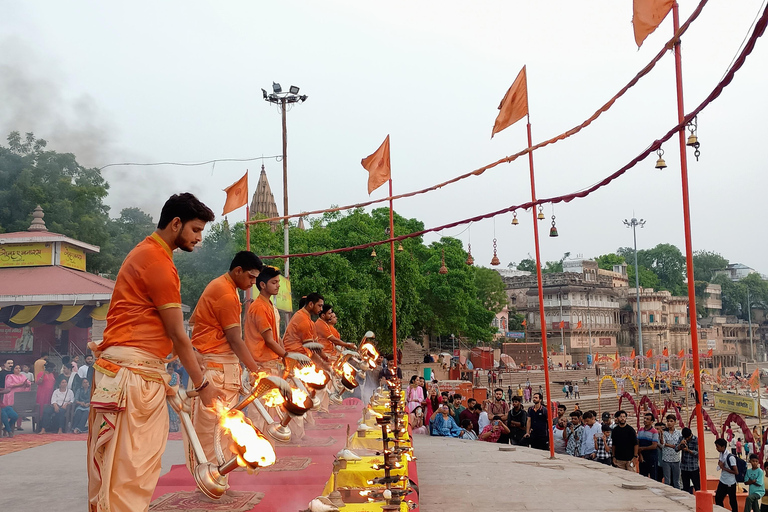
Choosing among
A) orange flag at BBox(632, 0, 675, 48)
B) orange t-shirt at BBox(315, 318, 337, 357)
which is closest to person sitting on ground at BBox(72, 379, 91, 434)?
orange t-shirt at BBox(315, 318, 337, 357)

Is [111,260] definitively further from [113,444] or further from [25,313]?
[113,444]

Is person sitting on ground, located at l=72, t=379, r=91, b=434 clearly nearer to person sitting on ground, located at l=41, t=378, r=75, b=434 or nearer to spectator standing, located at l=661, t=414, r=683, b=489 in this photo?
person sitting on ground, located at l=41, t=378, r=75, b=434

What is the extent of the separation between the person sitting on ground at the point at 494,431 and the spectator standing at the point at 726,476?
3867 mm

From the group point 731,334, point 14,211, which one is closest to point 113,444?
point 14,211

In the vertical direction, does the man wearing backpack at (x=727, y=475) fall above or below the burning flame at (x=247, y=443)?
below

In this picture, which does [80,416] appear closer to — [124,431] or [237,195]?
[237,195]

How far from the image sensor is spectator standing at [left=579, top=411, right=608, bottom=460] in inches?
460

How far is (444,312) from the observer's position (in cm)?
4600

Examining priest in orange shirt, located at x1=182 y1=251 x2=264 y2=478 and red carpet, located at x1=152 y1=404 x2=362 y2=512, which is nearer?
red carpet, located at x1=152 y1=404 x2=362 y2=512

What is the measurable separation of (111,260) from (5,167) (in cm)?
749

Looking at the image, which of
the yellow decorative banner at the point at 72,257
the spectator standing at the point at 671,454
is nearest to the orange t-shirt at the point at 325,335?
the spectator standing at the point at 671,454

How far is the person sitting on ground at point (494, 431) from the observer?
13.5m

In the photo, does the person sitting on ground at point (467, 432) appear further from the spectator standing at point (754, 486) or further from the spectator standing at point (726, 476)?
the spectator standing at point (754, 486)

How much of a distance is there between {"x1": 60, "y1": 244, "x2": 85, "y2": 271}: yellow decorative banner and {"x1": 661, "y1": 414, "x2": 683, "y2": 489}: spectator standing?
51.1 feet
